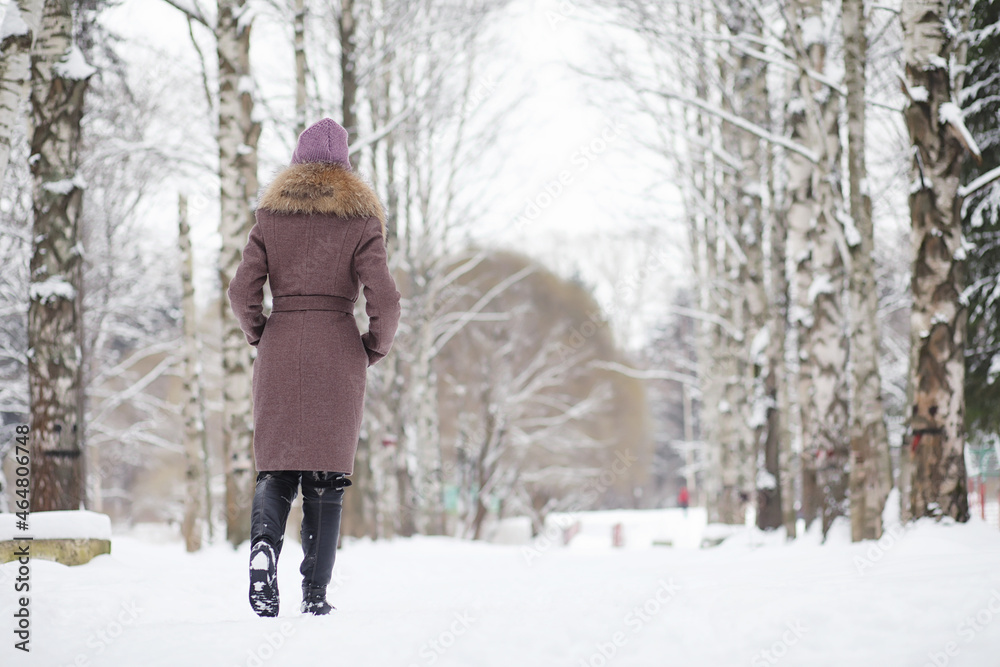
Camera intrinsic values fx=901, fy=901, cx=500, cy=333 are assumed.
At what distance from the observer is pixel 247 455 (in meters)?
7.96

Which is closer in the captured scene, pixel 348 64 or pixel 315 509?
pixel 315 509

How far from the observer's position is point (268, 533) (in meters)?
3.23

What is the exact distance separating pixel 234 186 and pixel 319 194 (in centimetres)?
488

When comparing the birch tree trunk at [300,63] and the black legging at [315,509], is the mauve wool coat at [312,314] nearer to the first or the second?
the black legging at [315,509]

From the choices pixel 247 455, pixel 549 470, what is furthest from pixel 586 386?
pixel 247 455

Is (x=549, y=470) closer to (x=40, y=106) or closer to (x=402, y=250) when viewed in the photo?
(x=402, y=250)

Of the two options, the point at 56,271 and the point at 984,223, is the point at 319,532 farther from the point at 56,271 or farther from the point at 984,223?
the point at 984,223

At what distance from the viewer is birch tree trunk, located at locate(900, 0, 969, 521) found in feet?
17.6

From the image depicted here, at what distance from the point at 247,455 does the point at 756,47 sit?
8.63m

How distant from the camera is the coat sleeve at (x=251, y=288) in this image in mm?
3410

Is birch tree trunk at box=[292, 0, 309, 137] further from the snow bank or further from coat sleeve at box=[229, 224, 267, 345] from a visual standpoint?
coat sleeve at box=[229, 224, 267, 345]

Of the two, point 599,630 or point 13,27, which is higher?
point 13,27

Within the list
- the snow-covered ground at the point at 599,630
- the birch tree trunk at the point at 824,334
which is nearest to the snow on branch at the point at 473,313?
the birch tree trunk at the point at 824,334

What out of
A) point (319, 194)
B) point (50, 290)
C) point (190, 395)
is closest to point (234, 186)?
point (50, 290)
